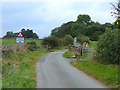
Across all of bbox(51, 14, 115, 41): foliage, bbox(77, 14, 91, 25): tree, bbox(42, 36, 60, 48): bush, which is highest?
bbox(77, 14, 91, 25): tree

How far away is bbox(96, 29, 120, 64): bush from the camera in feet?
44.1

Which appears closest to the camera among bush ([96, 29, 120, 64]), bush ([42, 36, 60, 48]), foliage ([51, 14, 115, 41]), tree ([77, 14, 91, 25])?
bush ([96, 29, 120, 64])

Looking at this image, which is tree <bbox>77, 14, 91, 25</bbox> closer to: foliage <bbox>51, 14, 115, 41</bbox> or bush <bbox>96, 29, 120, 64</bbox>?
foliage <bbox>51, 14, 115, 41</bbox>

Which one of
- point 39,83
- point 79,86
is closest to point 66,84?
point 79,86

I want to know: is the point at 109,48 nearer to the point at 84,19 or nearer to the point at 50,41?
the point at 50,41

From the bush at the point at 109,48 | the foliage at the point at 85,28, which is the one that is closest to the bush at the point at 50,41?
the foliage at the point at 85,28

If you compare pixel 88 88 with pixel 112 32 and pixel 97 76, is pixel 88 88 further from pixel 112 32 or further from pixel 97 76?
pixel 112 32

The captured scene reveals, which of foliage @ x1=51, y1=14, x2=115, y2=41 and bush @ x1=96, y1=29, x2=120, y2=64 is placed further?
foliage @ x1=51, y1=14, x2=115, y2=41

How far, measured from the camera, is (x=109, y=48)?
45.8 feet

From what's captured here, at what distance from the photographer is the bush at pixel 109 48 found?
44.1 ft

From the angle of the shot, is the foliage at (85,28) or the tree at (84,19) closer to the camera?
the foliage at (85,28)

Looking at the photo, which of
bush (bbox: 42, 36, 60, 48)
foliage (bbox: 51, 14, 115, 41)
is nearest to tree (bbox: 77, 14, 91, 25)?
foliage (bbox: 51, 14, 115, 41)

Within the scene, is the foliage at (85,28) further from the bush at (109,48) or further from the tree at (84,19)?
the bush at (109,48)

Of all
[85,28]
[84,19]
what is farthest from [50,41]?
[84,19]
